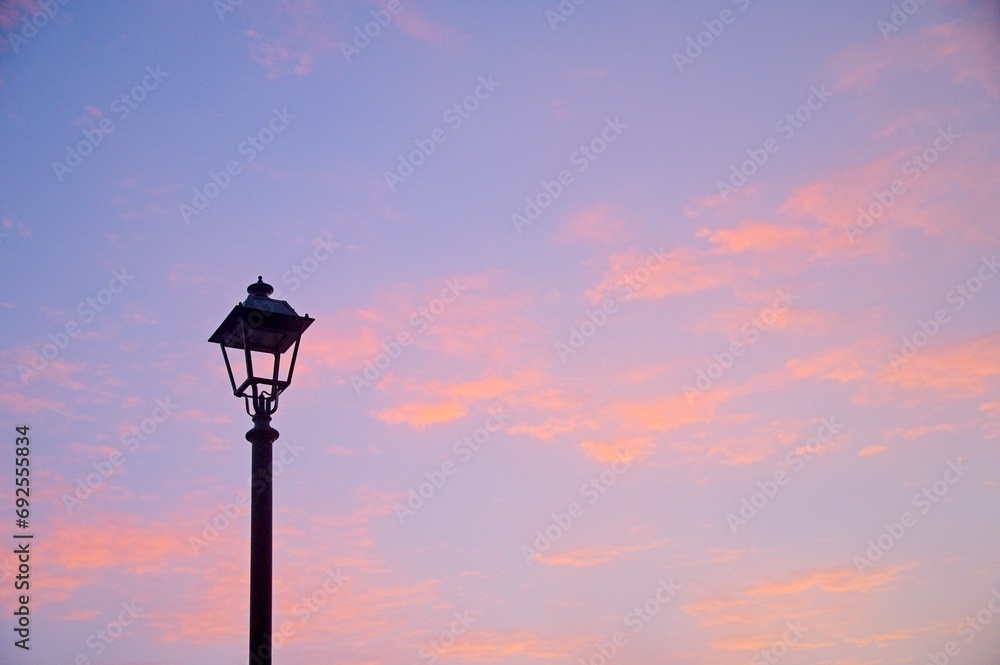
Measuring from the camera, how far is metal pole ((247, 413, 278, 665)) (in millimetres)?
7637

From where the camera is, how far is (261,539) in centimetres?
814

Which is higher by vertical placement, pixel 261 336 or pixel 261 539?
pixel 261 336

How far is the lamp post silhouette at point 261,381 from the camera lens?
317 inches

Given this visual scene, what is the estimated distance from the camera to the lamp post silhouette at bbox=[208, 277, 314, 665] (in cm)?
806

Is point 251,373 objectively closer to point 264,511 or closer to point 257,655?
point 264,511

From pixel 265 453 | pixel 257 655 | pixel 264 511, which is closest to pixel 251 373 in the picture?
pixel 265 453

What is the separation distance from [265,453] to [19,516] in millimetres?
12215

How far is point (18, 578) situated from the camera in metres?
17.9

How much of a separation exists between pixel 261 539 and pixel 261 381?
1.56m

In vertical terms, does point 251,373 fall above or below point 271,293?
below

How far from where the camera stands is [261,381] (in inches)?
344

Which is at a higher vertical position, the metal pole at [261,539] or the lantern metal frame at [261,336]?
the lantern metal frame at [261,336]

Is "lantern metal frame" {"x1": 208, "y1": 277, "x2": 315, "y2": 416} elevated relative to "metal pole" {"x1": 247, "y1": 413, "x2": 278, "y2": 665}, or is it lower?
elevated

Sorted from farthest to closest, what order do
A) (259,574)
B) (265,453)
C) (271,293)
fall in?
(271,293) → (265,453) → (259,574)
